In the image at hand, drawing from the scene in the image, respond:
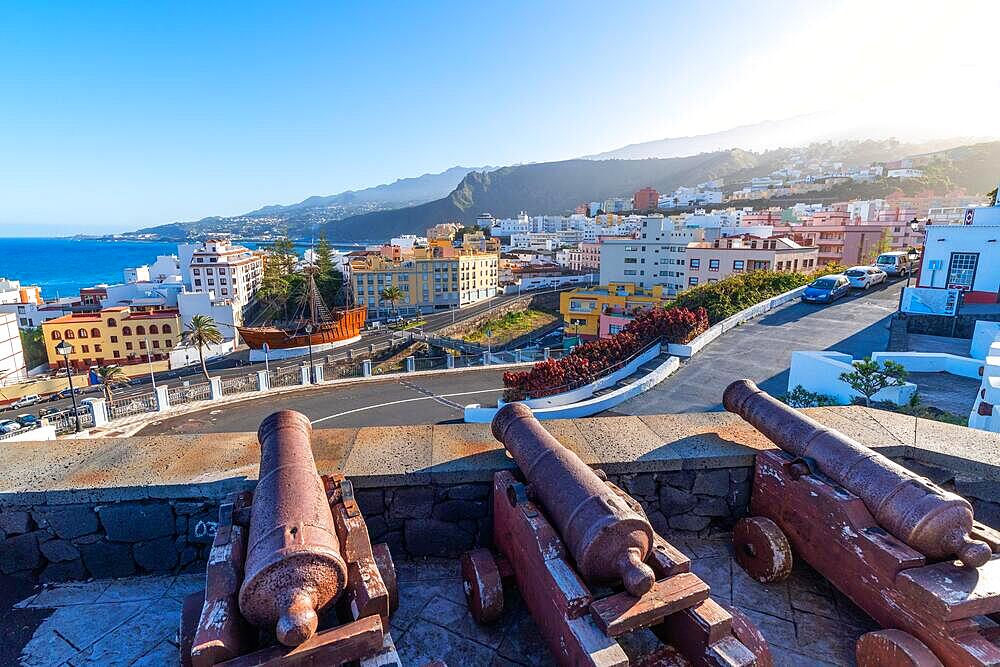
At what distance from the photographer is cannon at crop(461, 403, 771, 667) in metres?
1.89

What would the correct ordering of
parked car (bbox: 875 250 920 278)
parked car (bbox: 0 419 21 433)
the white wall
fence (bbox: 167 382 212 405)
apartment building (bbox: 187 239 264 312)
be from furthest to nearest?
1. apartment building (bbox: 187 239 264 312)
2. parked car (bbox: 875 250 920 278)
3. fence (bbox: 167 382 212 405)
4. parked car (bbox: 0 419 21 433)
5. the white wall

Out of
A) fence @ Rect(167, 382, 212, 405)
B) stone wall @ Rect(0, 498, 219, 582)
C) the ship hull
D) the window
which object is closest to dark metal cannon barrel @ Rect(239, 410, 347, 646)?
stone wall @ Rect(0, 498, 219, 582)

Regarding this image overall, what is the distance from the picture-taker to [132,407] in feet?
57.7

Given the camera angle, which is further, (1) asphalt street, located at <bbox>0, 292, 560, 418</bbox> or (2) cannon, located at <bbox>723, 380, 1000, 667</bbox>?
(1) asphalt street, located at <bbox>0, 292, 560, 418</bbox>

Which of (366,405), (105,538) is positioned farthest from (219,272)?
(105,538)

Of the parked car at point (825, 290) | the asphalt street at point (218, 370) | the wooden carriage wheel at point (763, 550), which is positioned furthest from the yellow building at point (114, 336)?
the wooden carriage wheel at point (763, 550)

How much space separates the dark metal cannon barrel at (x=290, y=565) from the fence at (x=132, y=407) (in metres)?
19.5

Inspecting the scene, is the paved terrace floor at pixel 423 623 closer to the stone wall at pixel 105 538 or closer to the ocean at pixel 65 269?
the stone wall at pixel 105 538

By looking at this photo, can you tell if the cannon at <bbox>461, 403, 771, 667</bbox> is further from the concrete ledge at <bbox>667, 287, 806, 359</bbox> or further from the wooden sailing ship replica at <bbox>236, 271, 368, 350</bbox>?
the wooden sailing ship replica at <bbox>236, 271, 368, 350</bbox>

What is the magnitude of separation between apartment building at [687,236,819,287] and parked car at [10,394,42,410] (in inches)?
1747

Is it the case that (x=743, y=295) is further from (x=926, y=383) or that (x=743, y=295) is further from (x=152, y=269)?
(x=152, y=269)

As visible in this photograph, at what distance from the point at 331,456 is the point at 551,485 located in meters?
1.56

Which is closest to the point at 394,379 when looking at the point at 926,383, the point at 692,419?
the point at 926,383

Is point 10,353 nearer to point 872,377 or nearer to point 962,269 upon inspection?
point 872,377
